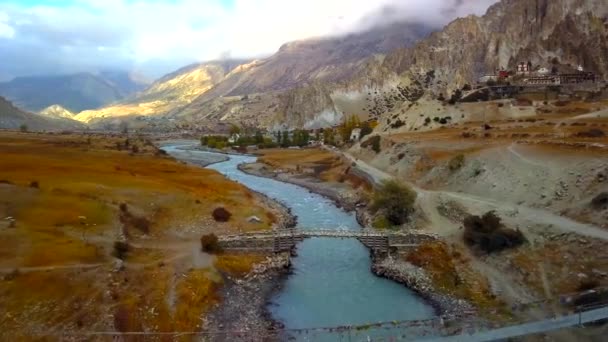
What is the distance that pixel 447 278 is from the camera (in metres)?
47.4

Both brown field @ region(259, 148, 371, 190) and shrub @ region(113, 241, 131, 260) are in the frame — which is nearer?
shrub @ region(113, 241, 131, 260)

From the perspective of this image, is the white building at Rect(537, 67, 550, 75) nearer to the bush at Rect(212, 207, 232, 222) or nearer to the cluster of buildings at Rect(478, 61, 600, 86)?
the cluster of buildings at Rect(478, 61, 600, 86)

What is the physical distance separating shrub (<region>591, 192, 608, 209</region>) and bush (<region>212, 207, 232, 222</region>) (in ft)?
126

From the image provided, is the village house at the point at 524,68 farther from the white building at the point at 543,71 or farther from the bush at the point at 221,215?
the bush at the point at 221,215

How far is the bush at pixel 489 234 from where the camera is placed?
47.9 meters

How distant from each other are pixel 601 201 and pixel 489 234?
913 centimetres

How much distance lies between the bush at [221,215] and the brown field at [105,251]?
3.30 ft

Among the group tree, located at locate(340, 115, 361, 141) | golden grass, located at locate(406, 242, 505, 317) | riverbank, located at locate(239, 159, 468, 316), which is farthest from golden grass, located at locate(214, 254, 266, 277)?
tree, located at locate(340, 115, 361, 141)

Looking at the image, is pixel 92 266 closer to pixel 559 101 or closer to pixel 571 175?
pixel 571 175

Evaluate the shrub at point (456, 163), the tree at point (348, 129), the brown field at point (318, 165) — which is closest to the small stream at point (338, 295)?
the shrub at point (456, 163)

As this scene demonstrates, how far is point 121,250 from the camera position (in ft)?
155

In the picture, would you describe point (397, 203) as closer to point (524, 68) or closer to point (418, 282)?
point (418, 282)

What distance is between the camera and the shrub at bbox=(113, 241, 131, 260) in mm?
46150

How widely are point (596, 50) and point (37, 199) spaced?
612ft
